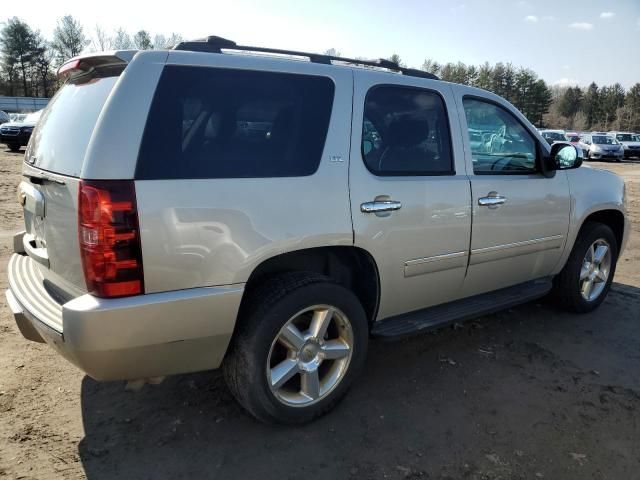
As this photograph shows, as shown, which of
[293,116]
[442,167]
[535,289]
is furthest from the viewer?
[535,289]

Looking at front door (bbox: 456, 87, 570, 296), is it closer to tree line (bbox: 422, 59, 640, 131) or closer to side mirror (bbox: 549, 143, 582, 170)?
side mirror (bbox: 549, 143, 582, 170)

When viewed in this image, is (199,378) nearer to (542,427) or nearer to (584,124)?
(542,427)

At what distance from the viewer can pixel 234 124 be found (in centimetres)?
244

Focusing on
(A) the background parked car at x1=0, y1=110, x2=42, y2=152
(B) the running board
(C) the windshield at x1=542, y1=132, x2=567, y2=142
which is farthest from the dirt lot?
(C) the windshield at x1=542, y1=132, x2=567, y2=142

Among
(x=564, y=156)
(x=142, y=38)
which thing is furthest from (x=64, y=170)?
(x=142, y=38)

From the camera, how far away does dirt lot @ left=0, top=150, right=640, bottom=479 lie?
247 centimetres

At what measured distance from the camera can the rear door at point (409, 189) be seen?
9.26ft

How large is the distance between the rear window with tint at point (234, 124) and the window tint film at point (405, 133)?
338 mm

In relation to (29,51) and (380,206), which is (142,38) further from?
(380,206)

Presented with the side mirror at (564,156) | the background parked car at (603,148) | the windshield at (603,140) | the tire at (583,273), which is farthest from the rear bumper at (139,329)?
the windshield at (603,140)

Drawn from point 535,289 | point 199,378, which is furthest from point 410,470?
point 535,289

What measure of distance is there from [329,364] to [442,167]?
1435mm

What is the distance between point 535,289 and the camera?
13.1 ft

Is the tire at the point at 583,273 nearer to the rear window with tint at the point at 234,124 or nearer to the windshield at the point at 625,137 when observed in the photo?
the rear window with tint at the point at 234,124
